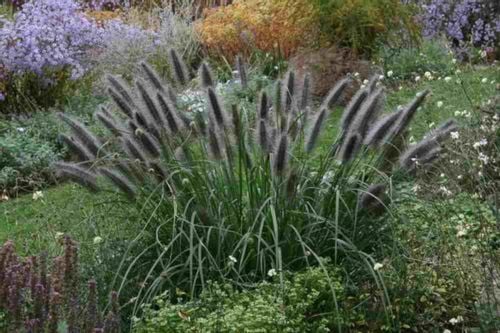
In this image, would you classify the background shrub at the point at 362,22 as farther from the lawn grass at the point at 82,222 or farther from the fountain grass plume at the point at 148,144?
the fountain grass plume at the point at 148,144

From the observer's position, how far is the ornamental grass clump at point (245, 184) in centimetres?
382

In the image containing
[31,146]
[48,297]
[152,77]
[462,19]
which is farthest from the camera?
[462,19]

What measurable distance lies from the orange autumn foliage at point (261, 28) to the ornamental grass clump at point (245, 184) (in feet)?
24.0

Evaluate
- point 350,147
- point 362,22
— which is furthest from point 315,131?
point 362,22

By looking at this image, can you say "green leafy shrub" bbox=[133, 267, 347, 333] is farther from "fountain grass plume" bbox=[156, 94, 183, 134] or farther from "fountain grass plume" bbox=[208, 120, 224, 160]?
"fountain grass plume" bbox=[156, 94, 183, 134]

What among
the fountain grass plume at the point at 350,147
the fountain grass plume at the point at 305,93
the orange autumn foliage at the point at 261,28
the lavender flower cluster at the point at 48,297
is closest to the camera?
the lavender flower cluster at the point at 48,297

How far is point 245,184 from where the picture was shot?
414cm

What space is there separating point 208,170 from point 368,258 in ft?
2.83

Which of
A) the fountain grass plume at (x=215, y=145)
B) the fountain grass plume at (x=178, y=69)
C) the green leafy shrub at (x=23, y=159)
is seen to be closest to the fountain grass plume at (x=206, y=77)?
the fountain grass plume at (x=178, y=69)

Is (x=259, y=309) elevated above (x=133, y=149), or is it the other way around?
(x=133, y=149)

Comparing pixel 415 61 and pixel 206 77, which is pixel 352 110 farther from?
pixel 415 61

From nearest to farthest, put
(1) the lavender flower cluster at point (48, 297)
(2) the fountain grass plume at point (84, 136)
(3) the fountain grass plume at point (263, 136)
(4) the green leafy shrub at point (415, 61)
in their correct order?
1. (1) the lavender flower cluster at point (48, 297)
2. (3) the fountain grass plume at point (263, 136)
3. (2) the fountain grass plume at point (84, 136)
4. (4) the green leafy shrub at point (415, 61)

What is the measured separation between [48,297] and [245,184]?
1.26m

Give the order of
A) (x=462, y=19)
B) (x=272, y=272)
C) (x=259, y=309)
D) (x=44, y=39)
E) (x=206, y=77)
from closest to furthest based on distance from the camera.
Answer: (x=259, y=309) → (x=272, y=272) → (x=206, y=77) → (x=44, y=39) → (x=462, y=19)
